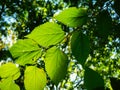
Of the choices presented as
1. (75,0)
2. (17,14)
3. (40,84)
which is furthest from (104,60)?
(40,84)

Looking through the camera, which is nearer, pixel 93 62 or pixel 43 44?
pixel 43 44

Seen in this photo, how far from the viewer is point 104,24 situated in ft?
1.75

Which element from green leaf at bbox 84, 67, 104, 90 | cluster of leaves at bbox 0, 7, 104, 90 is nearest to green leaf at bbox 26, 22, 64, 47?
cluster of leaves at bbox 0, 7, 104, 90

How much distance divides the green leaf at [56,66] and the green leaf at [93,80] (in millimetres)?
68

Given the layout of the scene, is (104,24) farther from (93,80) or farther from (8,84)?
(8,84)

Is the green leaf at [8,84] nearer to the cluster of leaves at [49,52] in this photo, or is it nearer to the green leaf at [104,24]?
the cluster of leaves at [49,52]

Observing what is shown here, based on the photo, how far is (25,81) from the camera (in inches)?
22.7

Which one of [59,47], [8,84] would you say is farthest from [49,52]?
[8,84]

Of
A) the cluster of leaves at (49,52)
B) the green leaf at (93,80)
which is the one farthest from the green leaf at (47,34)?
the green leaf at (93,80)

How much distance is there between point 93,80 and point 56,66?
0.35 ft

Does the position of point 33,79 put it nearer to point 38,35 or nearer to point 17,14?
point 38,35

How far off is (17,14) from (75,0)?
169 inches

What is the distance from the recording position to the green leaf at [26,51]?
578mm

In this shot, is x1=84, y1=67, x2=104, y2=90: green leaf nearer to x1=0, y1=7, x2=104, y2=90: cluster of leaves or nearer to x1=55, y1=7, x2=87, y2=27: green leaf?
x1=0, y1=7, x2=104, y2=90: cluster of leaves
